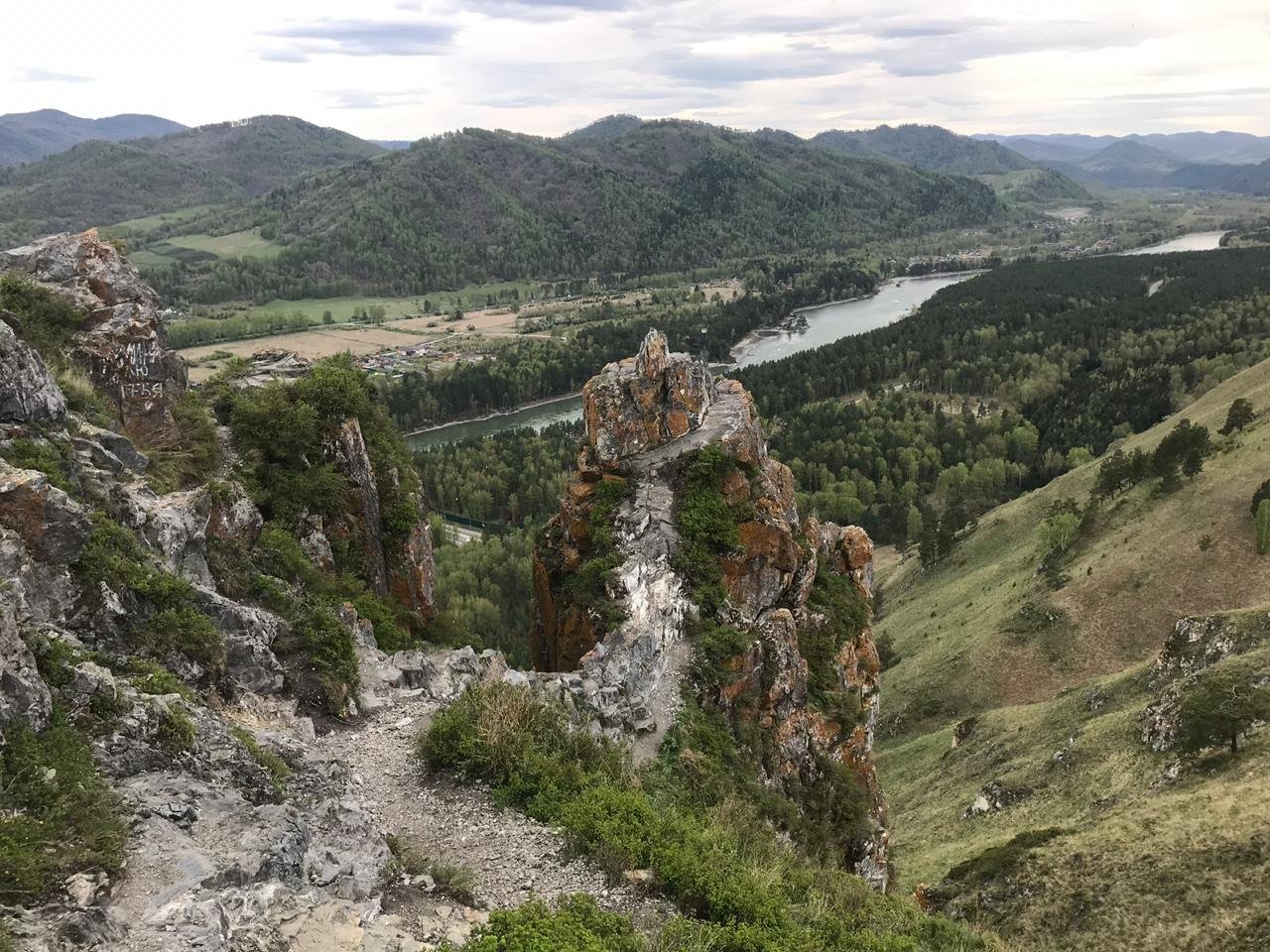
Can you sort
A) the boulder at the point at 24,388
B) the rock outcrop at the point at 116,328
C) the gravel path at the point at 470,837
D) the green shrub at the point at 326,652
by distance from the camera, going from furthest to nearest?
the rock outcrop at the point at 116,328
the green shrub at the point at 326,652
the boulder at the point at 24,388
the gravel path at the point at 470,837

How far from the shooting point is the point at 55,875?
11883 mm

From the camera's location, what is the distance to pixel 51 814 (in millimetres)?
12625

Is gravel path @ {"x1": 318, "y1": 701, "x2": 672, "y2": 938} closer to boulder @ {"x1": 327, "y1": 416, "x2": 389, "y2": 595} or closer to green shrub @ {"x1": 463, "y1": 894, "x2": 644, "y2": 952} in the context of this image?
green shrub @ {"x1": 463, "y1": 894, "x2": 644, "y2": 952}

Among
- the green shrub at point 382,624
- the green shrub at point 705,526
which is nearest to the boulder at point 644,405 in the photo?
the green shrub at point 705,526

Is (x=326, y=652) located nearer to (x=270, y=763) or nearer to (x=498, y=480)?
(x=270, y=763)

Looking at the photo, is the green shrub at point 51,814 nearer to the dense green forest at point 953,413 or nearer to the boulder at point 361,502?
the boulder at point 361,502

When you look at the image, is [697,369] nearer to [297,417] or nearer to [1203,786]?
[297,417]

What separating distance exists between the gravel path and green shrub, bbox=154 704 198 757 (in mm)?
3643

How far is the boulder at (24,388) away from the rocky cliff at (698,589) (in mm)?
16310

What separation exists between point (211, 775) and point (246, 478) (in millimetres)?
16732

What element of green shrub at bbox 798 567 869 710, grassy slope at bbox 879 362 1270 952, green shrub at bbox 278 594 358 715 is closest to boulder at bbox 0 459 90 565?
green shrub at bbox 278 594 358 715

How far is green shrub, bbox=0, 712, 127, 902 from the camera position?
453 inches

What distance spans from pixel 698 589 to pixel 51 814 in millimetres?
21379

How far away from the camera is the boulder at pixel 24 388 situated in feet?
70.1
